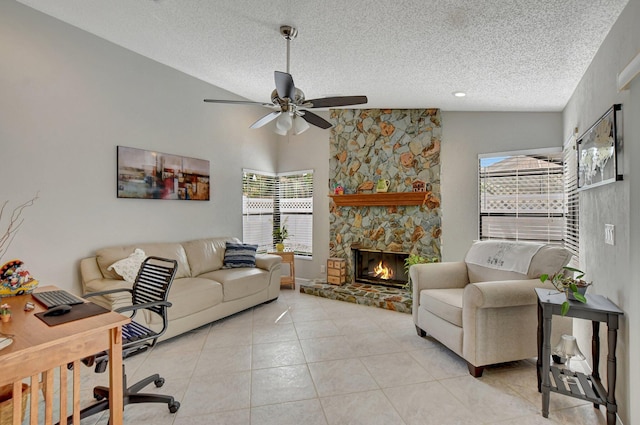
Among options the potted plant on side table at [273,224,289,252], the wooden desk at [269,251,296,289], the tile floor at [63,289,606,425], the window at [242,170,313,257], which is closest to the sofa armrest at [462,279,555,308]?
the tile floor at [63,289,606,425]

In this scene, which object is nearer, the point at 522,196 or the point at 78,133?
the point at 78,133

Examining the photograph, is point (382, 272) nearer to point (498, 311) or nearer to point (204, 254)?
point (498, 311)

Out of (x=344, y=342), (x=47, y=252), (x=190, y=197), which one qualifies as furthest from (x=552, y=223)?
(x=47, y=252)

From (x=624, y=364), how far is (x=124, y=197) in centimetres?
459

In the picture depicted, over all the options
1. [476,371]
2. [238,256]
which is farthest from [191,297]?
[476,371]

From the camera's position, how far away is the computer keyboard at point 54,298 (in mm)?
1858

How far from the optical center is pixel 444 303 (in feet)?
9.39

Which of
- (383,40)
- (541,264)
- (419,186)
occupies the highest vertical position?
(383,40)

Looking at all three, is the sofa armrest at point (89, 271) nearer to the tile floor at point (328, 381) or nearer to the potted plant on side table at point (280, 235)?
the tile floor at point (328, 381)

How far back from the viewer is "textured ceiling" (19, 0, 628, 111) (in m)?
2.29

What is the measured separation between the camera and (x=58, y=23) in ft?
10.2

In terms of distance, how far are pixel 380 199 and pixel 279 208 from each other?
206 centimetres

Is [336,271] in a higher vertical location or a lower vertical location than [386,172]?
lower

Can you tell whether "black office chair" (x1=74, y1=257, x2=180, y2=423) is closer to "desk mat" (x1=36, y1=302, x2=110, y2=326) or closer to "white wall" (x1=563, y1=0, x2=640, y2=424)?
"desk mat" (x1=36, y1=302, x2=110, y2=326)
